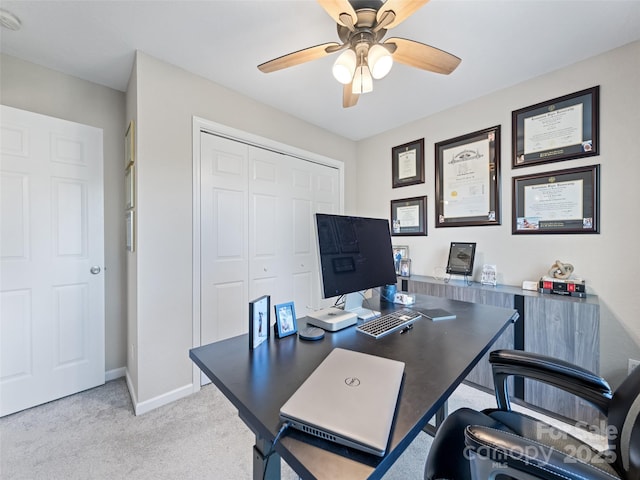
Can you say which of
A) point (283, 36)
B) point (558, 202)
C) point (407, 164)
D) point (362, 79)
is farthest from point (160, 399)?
point (558, 202)

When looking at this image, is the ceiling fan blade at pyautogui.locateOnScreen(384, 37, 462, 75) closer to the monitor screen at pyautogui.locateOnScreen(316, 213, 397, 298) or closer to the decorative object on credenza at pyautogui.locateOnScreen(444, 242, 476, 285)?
the monitor screen at pyautogui.locateOnScreen(316, 213, 397, 298)

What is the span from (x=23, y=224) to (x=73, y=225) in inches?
10.4

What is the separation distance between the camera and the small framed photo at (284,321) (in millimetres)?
1113

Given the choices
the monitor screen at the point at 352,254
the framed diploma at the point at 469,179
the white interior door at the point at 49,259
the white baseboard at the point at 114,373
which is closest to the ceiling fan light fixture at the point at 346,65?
the monitor screen at the point at 352,254

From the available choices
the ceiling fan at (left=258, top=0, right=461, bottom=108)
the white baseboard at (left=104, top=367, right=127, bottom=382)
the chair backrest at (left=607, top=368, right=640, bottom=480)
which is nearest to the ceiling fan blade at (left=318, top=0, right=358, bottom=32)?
the ceiling fan at (left=258, top=0, right=461, bottom=108)

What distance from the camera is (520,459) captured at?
0.59 meters

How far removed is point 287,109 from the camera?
8.88 ft

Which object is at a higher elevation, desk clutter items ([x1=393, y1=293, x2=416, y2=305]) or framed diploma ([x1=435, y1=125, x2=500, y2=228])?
framed diploma ([x1=435, y1=125, x2=500, y2=228])

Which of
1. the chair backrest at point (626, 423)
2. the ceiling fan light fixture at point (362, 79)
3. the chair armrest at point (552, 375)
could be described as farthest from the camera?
the ceiling fan light fixture at point (362, 79)

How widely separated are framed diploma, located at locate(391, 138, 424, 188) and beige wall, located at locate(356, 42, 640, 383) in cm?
38

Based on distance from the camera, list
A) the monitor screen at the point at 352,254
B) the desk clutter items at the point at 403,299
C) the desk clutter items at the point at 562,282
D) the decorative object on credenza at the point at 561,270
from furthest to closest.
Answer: the decorative object on credenza at the point at 561,270
the desk clutter items at the point at 562,282
the desk clutter items at the point at 403,299
the monitor screen at the point at 352,254

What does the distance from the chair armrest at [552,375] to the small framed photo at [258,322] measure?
3.12 ft

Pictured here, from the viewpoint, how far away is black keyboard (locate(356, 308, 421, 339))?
114 cm

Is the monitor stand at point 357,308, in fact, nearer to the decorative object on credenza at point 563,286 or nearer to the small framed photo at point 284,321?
the small framed photo at point 284,321
